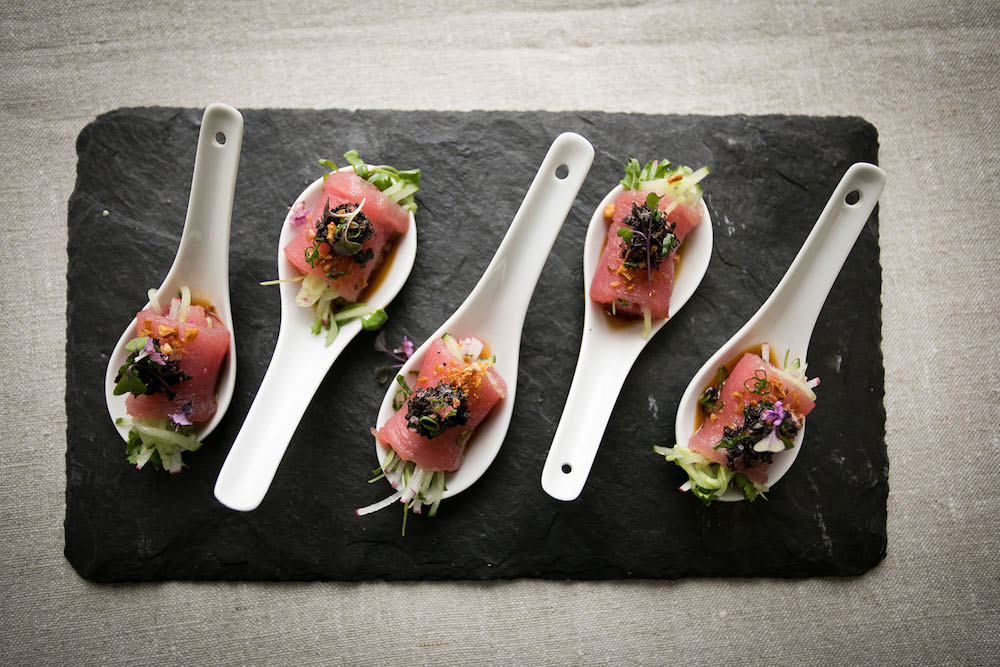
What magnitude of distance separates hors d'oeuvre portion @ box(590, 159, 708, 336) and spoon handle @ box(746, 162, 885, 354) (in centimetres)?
36

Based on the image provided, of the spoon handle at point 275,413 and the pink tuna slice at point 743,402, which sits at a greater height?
the spoon handle at point 275,413

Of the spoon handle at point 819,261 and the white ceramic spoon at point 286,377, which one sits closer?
the white ceramic spoon at point 286,377

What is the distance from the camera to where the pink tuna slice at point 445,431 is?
2275 millimetres

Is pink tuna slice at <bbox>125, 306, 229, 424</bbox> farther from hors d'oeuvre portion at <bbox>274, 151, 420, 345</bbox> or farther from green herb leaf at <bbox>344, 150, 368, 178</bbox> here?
green herb leaf at <bbox>344, 150, 368, 178</bbox>

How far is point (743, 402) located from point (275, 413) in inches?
61.1

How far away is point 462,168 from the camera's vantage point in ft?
8.57

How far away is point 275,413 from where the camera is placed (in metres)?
2.31

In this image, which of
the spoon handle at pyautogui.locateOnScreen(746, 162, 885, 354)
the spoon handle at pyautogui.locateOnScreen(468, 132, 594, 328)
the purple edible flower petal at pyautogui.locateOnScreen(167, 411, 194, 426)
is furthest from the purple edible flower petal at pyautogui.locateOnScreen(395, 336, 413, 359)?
the spoon handle at pyautogui.locateOnScreen(746, 162, 885, 354)

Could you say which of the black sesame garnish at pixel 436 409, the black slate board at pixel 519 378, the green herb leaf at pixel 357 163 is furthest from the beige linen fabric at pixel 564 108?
the black sesame garnish at pixel 436 409

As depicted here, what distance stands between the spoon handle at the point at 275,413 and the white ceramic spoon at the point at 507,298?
25cm

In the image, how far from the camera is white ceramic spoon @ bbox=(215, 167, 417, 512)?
2.20 metres

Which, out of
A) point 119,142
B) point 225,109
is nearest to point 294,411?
point 225,109

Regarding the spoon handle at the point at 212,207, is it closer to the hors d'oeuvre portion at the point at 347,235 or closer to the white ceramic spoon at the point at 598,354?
the hors d'oeuvre portion at the point at 347,235

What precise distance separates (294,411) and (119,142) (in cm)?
127
